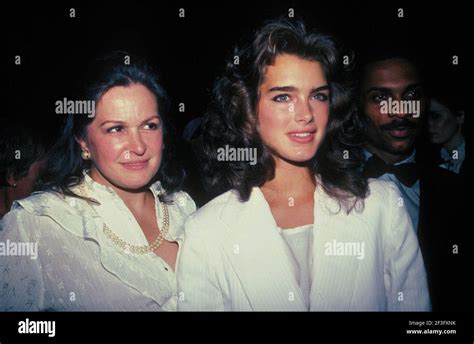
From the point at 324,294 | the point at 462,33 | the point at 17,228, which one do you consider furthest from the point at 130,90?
the point at 462,33

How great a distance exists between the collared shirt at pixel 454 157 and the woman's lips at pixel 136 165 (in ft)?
5.01

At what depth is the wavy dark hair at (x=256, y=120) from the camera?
217 cm

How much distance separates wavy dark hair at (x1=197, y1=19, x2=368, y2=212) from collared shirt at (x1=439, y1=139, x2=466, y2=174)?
0.47 m

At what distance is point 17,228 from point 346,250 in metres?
1.56

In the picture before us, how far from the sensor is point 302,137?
2176mm

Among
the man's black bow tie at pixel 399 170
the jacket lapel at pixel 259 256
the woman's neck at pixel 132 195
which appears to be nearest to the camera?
the jacket lapel at pixel 259 256

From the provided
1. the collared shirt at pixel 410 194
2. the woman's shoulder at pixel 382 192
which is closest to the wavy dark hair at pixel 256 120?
the woman's shoulder at pixel 382 192

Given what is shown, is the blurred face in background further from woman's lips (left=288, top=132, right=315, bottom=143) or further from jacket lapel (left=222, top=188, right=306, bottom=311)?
jacket lapel (left=222, top=188, right=306, bottom=311)

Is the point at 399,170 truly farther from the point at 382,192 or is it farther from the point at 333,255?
the point at 333,255

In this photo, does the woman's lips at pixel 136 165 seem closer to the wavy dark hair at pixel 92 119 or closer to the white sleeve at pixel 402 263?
the wavy dark hair at pixel 92 119

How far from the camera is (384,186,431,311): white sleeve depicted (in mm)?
2184

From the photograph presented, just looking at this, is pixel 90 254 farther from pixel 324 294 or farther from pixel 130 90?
pixel 324 294

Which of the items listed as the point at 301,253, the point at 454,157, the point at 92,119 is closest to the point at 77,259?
the point at 92,119

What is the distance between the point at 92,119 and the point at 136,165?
30 cm
